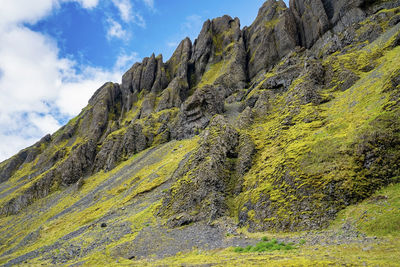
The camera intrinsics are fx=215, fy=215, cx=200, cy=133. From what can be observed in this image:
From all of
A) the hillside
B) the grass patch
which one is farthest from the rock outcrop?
the grass patch

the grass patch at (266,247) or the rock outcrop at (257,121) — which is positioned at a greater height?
the rock outcrop at (257,121)

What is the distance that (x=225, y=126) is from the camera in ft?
134

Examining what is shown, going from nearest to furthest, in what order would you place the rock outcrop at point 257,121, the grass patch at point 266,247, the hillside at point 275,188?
the grass patch at point 266,247, the hillside at point 275,188, the rock outcrop at point 257,121

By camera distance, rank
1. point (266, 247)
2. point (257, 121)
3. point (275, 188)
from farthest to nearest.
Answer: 1. point (257, 121)
2. point (275, 188)
3. point (266, 247)

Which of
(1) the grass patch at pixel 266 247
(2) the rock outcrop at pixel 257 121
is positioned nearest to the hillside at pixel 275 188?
(2) the rock outcrop at pixel 257 121

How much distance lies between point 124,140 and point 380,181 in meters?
97.8

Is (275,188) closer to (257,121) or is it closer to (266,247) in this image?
(266,247)

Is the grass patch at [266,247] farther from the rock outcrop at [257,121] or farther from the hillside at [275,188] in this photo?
the rock outcrop at [257,121]

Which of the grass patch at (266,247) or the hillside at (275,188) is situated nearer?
the grass patch at (266,247)

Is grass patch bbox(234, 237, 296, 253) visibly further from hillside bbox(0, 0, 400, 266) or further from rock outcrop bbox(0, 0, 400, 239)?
rock outcrop bbox(0, 0, 400, 239)

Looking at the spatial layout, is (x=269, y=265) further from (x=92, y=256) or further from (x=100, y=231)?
(x=100, y=231)

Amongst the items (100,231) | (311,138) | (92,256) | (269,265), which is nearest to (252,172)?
(311,138)

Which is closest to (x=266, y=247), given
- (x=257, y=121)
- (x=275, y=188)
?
(x=275, y=188)

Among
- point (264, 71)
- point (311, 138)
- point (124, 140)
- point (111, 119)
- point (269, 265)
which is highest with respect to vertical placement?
point (111, 119)
